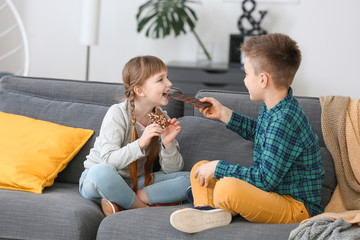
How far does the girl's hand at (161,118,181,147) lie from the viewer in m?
2.13

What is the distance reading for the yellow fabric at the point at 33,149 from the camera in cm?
210

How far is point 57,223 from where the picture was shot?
1.83 meters

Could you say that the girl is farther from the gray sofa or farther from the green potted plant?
the green potted plant

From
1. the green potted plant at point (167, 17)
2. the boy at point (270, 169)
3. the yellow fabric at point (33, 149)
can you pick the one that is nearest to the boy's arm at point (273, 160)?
the boy at point (270, 169)

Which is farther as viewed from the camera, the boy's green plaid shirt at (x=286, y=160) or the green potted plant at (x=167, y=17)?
the green potted plant at (x=167, y=17)

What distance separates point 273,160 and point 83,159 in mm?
893

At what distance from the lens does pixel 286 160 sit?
6.00ft

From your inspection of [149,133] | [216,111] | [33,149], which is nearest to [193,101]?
[216,111]

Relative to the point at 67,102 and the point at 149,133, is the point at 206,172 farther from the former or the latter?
the point at 67,102

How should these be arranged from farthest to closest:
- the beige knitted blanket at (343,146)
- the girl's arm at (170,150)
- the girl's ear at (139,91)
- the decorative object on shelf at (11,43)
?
1. the decorative object on shelf at (11,43)
2. the girl's ear at (139,91)
3. the girl's arm at (170,150)
4. the beige knitted blanket at (343,146)

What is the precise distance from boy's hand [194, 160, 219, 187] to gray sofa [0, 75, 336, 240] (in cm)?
14

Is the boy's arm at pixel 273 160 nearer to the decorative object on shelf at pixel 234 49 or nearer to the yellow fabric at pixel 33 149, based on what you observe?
the yellow fabric at pixel 33 149

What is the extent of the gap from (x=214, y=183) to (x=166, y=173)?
1.04ft

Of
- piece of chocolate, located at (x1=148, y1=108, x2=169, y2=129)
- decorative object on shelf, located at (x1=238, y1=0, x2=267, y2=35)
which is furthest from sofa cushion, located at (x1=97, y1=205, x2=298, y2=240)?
decorative object on shelf, located at (x1=238, y1=0, x2=267, y2=35)
